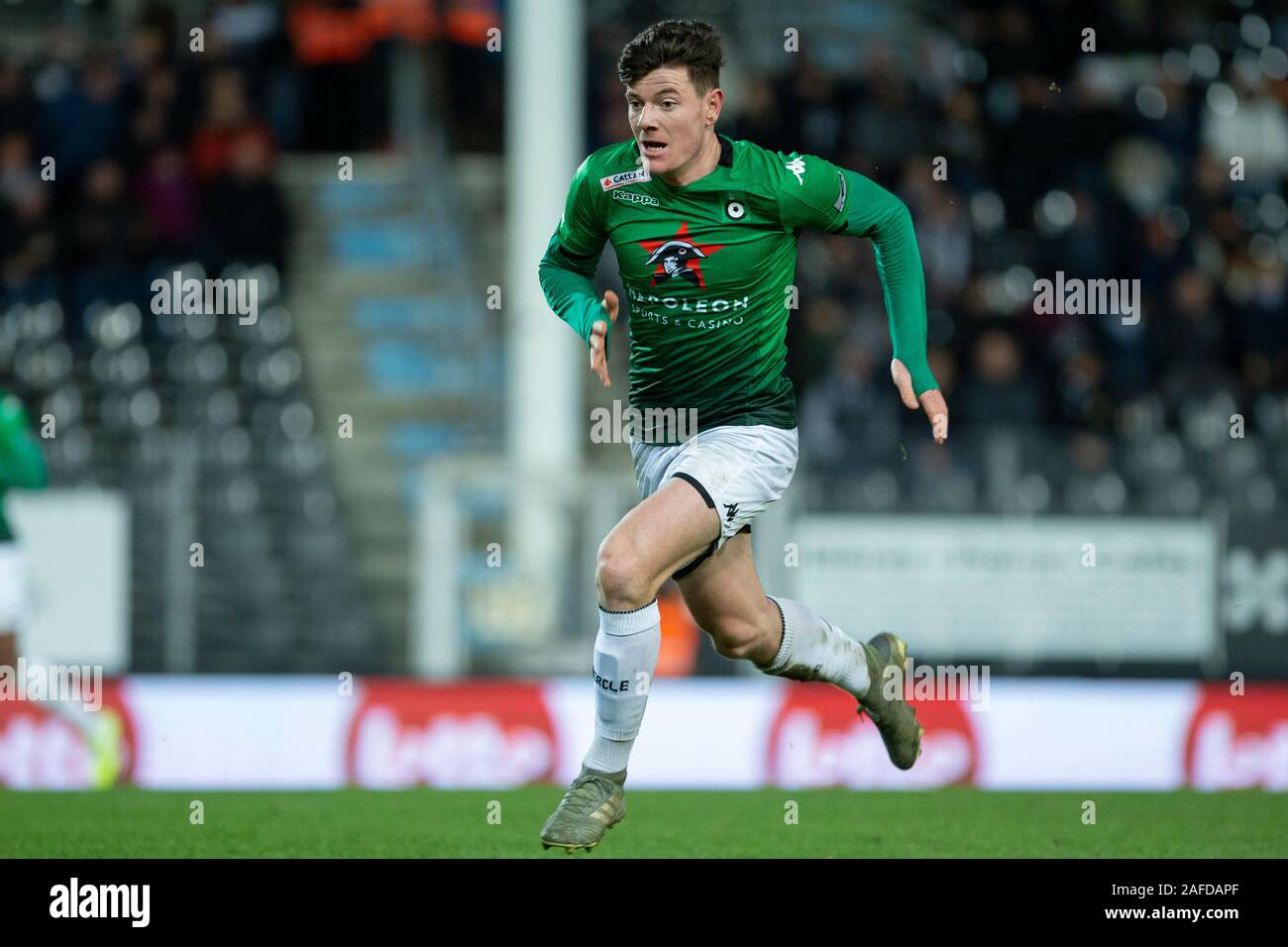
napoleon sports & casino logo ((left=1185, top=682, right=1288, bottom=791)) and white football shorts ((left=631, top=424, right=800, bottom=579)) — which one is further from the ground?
white football shorts ((left=631, top=424, right=800, bottom=579))

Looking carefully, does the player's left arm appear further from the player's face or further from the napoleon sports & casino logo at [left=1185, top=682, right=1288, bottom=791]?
the napoleon sports & casino logo at [left=1185, top=682, right=1288, bottom=791]

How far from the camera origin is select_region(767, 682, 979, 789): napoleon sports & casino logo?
36.3 feet

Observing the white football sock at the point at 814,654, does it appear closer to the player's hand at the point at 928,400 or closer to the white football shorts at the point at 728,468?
the white football shorts at the point at 728,468

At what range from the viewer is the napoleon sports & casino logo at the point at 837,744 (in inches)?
436

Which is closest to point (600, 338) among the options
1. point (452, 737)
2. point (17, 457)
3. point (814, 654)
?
point (814, 654)

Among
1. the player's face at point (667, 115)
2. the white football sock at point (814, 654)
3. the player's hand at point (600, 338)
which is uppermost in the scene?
the player's face at point (667, 115)

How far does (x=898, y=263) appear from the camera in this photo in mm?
6715

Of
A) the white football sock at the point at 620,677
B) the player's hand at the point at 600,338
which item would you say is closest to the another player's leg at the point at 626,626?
the white football sock at the point at 620,677

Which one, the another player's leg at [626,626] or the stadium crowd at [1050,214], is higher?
the stadium crowd at [1050,214]

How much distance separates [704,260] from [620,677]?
1.34m

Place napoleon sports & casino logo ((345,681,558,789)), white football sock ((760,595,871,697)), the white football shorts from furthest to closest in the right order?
napoleon sports & casino logo ((345,681,558,789))
white football sock ((760,595,871,697))
the white football shorts

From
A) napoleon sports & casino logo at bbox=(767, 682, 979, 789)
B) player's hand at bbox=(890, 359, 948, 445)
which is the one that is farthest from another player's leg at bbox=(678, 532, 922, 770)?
napoleon sports & casino logo at bbox=(767, 682, 979, 789)

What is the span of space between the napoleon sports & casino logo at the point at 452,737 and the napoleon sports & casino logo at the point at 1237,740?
3.55 meters
